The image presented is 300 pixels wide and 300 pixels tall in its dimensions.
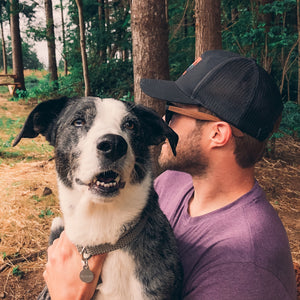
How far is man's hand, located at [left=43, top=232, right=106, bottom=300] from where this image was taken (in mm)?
1619

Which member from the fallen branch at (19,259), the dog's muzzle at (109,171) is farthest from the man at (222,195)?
the fallen branch at (19,259)

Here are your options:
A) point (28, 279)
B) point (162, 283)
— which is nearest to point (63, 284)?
point (162, 283)

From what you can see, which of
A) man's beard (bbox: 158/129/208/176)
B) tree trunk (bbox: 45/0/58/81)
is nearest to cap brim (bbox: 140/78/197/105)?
man's beard (bbox: 158/129/208/176)

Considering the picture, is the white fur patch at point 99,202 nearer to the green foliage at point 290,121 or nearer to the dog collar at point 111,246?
the dog collar at point 111,246

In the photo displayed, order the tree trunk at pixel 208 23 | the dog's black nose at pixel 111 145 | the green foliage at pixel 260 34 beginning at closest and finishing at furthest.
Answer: the dog's black nose at pixel 111 145 → the tree trunk at pixel 208 23 → the green foliage at pixel 260 34

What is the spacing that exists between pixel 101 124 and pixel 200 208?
0.80m

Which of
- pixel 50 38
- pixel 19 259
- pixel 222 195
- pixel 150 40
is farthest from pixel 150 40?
pixel 50 38

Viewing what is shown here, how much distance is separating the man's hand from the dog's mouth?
36cm

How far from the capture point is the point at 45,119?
2.19 m

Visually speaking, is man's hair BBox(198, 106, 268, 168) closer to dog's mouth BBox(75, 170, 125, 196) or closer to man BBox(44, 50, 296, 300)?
man BBox(44, 50, 296, 300)

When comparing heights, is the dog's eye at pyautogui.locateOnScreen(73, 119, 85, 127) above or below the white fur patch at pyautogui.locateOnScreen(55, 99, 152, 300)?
above

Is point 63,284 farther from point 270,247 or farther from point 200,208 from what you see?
point 270,247

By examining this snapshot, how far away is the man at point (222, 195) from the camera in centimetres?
137

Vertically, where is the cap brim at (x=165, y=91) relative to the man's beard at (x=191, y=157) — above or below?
above
